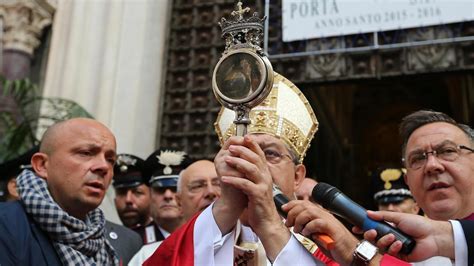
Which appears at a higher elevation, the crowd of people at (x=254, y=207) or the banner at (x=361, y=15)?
the banner at (x=361, y=15)

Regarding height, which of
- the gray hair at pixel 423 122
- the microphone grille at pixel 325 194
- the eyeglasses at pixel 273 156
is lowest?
the microphone grille at pixel 325 194

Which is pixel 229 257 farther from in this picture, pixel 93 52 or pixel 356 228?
pixel 93 52

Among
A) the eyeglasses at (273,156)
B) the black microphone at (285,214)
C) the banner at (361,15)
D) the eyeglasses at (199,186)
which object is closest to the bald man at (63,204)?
the eyeglasses at (273,156)

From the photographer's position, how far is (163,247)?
5.70 ft

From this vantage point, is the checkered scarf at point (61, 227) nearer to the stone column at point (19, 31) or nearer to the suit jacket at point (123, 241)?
the suit jacket at point (123, 241)

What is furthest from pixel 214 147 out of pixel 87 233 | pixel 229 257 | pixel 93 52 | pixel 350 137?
pixel 350 137

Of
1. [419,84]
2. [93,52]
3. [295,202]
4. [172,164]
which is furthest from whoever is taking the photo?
[419,84]

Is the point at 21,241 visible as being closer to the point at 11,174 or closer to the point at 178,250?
the point at 178,250

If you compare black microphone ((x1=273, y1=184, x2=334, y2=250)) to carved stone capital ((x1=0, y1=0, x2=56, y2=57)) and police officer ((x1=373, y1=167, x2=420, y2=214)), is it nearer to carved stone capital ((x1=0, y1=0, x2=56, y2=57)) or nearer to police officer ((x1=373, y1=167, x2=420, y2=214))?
police officer ((x1=373, y1=167, x2=420, y2=214))

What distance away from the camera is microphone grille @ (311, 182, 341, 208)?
1.29 m

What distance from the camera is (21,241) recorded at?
210cm

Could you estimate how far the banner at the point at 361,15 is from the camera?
4.26m

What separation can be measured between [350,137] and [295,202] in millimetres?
8857

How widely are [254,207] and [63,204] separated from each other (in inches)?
49.4
